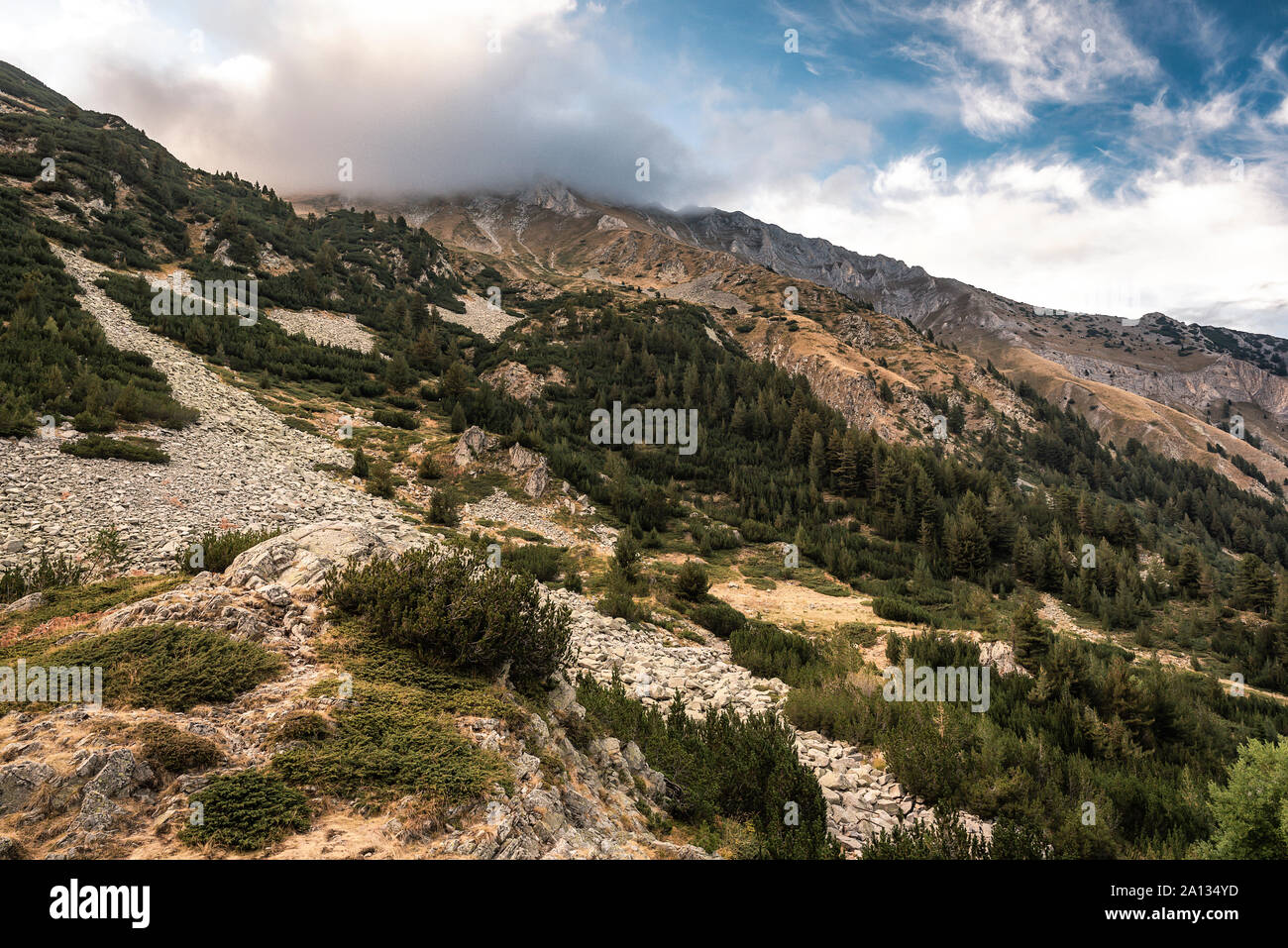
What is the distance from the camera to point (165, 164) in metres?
53.4

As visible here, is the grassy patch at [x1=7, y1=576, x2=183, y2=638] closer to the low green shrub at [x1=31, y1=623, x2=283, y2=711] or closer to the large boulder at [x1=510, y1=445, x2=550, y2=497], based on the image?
the low green shrub at [x1=31, y1=623, x2=283, y2=711]

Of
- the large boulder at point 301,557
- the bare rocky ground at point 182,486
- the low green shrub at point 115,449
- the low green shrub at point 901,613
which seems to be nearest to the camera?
the large boulder at point 301,557

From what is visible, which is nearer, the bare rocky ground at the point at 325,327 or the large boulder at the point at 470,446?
the large boulder at the point at 470,446

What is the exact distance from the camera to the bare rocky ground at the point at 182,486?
9.75m

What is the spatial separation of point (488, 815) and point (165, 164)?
77885 mm

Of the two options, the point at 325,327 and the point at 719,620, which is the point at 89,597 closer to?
the point at 719,620

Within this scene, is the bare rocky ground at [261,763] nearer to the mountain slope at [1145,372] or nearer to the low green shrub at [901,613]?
the low green shrub at [901,613]

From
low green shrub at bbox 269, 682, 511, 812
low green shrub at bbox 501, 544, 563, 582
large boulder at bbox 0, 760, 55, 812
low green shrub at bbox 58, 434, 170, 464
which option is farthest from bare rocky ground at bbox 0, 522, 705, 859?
low green shrub at bbox 58, 434, 170, 464

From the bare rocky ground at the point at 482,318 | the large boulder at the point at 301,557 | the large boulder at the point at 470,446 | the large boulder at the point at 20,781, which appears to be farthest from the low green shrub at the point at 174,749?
the bare rocky ground at the point at 482,318

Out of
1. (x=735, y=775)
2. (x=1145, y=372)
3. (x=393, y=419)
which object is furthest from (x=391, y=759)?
(x=1145, y=372)

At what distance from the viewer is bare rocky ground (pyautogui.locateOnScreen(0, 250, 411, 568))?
9750 millimetres

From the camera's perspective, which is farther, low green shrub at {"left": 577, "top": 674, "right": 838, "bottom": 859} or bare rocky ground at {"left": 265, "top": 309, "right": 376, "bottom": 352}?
bare rocky ground at {"left": 265, "top": 309, "right": 376, "bottom": 352}

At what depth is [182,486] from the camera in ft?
43.3
